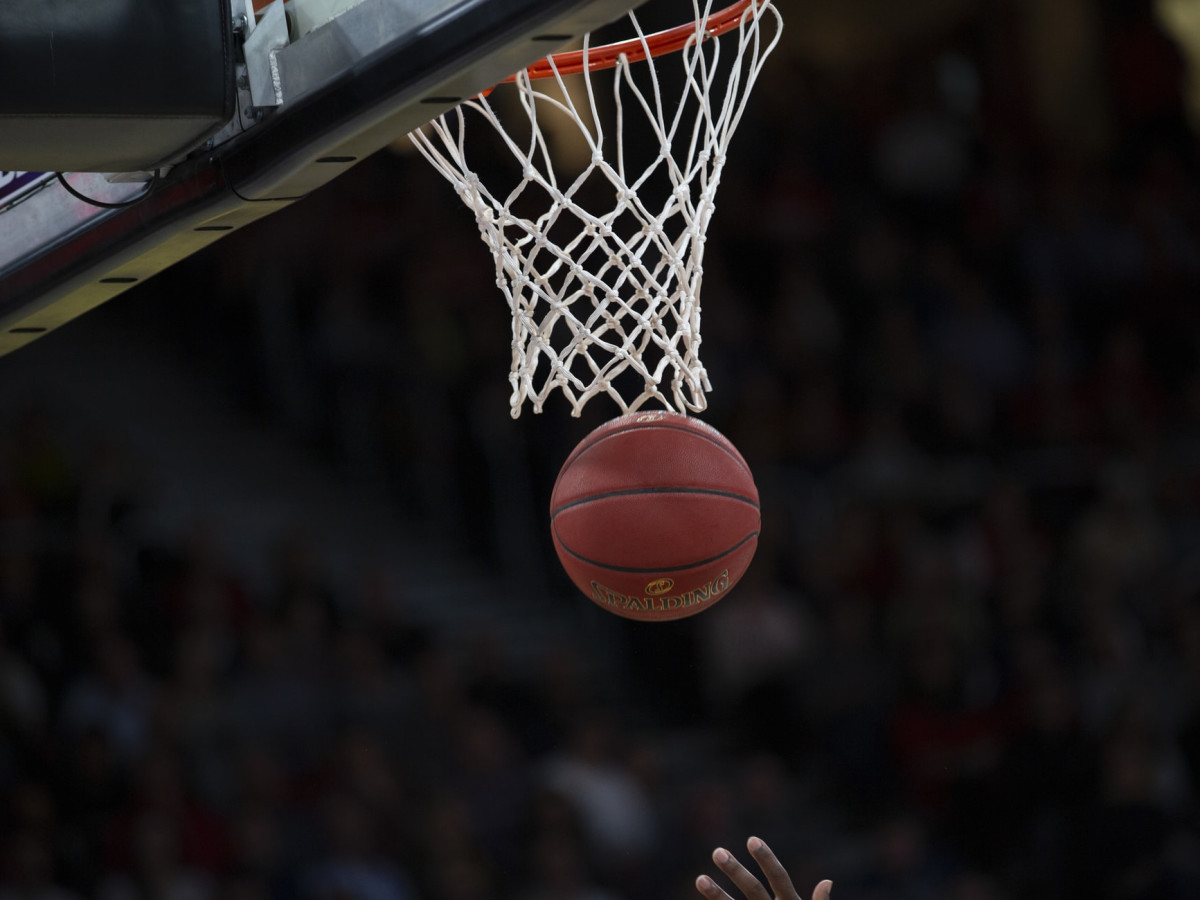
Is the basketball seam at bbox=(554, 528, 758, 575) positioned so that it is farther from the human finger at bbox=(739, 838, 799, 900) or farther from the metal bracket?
the metal bracket

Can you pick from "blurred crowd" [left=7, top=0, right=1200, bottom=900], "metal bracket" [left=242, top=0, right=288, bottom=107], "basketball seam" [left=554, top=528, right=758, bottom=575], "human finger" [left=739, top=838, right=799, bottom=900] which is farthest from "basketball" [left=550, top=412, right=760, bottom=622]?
"blurred crowd" [left=7, top=0, right=1200, bottom=900]

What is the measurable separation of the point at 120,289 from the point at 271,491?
4817 millimetres

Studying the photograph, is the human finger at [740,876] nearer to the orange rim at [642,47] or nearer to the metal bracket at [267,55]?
the metal bracket at [267,55]

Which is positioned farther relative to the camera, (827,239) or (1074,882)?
(827,239)

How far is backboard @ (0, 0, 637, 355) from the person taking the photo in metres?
1.98

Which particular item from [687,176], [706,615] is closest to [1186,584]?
[706,615]

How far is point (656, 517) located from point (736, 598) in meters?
3.81

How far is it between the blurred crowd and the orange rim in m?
3.35

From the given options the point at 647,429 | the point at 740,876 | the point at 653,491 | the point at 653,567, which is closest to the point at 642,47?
the point at 647,429

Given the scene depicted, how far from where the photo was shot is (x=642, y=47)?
309 centimetres

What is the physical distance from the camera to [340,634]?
6.22 metres

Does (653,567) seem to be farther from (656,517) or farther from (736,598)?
(736,598)

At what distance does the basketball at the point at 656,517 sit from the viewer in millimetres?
2771

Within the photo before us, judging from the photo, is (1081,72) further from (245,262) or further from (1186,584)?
(245,262)
